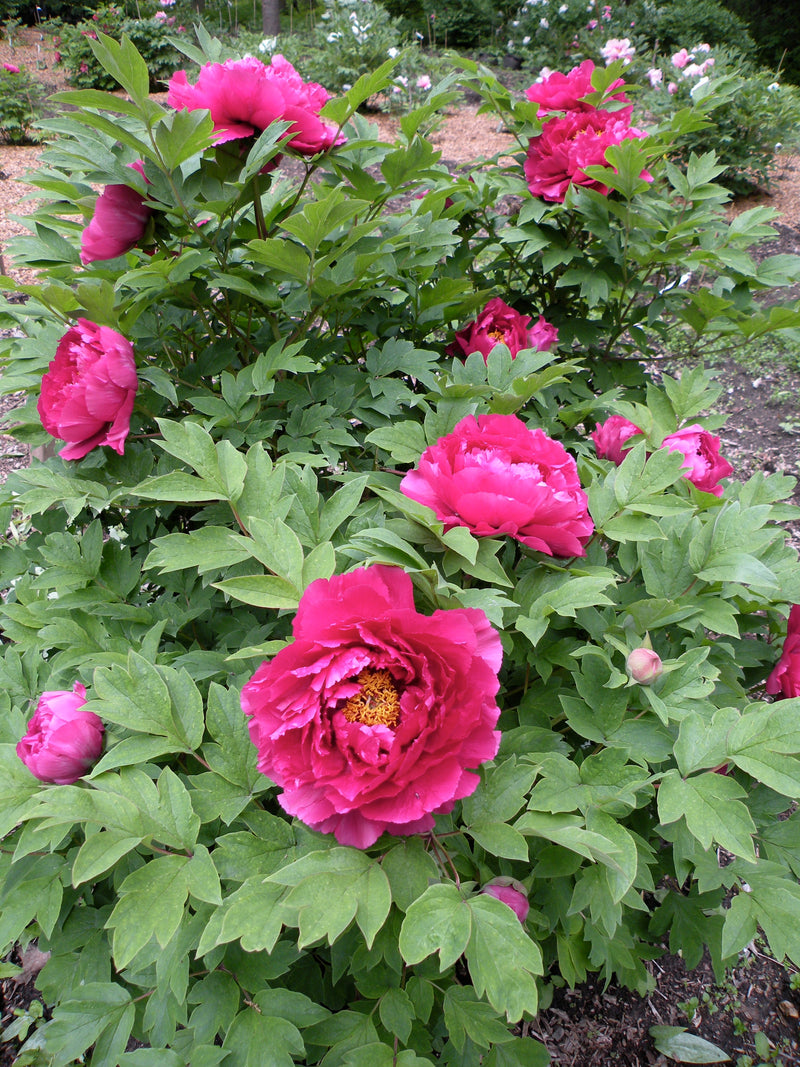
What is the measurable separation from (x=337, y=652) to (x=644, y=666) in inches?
17.4

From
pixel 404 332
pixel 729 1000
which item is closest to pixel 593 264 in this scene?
pixel 404 332

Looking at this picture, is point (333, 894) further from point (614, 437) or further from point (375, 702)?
point (614, 437)

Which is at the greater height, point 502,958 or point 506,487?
point 506,487

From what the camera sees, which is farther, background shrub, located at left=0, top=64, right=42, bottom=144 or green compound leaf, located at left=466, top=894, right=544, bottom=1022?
background shrub, located at left=0, top=64, right=42, bottom=144

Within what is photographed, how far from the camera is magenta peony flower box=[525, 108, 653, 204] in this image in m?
1.78

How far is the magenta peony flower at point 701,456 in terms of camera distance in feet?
4.40

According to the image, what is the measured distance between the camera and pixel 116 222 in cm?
129

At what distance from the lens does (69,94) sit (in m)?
1.12

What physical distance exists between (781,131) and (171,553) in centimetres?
835

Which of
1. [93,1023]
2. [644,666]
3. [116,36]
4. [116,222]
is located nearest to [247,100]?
[116,222]

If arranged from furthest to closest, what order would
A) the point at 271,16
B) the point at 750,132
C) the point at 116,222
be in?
the point at 271,16, the point at 750,132, the point at 116,222

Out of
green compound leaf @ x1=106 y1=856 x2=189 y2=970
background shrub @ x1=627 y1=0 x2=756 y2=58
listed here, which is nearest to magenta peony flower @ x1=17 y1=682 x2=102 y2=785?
green compound leaf @ x1=106 y1=856 x2=189 y2=970

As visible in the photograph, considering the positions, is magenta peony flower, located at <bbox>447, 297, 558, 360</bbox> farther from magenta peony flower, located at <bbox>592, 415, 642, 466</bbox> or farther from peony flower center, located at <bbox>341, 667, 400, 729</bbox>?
peony flower center, located at <bbox>341, 667, 400, 729</bbox>

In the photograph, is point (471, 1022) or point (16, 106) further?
point (16, 106)
